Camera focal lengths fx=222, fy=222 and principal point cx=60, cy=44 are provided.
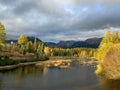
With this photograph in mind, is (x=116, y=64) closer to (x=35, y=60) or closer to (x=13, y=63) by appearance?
(x=13, y=63)

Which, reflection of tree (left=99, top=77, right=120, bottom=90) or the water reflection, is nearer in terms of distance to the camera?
reflection of tree (left=99, top=77, right=120, bottom=90)

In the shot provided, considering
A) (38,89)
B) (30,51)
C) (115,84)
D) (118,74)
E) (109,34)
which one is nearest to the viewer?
(38,89)

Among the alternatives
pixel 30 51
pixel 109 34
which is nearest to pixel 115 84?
pixel 109 34

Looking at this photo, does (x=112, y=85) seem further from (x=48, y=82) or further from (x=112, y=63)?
(x=48, y=82)

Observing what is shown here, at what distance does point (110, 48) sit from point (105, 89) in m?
20.8

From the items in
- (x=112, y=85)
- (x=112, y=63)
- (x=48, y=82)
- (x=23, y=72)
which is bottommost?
(x=112, y=85)

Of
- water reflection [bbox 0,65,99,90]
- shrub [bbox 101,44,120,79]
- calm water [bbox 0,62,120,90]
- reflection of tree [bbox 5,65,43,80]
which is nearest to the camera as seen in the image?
calm water [bbox 0,62,120,90]

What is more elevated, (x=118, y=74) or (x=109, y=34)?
(x=109, y=34)

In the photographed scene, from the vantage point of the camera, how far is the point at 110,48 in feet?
218

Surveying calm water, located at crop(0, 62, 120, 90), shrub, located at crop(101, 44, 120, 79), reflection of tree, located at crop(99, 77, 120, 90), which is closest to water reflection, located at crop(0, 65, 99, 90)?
calm water, located at crop(0, 62, 120, 90)

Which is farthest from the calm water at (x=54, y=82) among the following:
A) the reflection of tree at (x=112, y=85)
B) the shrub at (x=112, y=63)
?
the shrub at (x=112, y=63)

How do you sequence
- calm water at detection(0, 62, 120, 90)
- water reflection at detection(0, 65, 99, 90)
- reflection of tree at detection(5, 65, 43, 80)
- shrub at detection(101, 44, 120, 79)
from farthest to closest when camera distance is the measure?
1. reflection of tree at detection(5, 65, 43, 80)
2. shrub at detection(101, 44, 120, 79)
3. water reflection at detection(0, 65, 99, 90)
4. calm water at detection(0, 62, 120, 90)

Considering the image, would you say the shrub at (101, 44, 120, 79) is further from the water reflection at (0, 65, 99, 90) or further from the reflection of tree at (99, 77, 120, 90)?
the water reflection at (0, 65, 99, 90)

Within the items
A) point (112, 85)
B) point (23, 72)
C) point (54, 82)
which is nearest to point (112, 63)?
point (112, 85)
